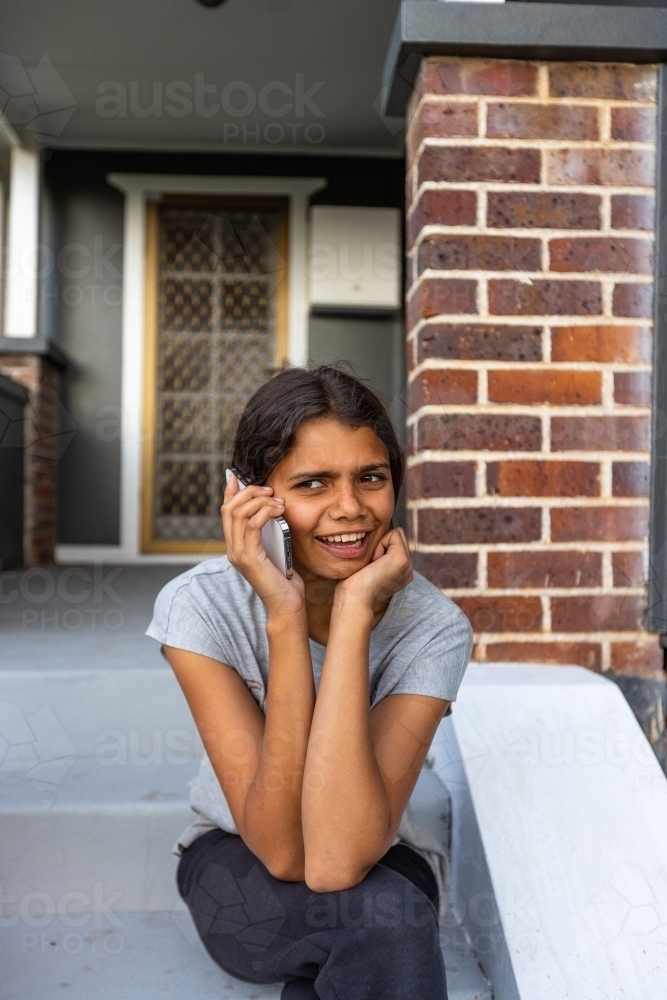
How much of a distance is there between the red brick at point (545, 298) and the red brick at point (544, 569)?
595 millimetres

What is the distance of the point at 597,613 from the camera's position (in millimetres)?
2031

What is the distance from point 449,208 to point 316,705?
1.28 metres

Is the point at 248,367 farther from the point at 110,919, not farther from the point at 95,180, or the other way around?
A: the point at 110,919

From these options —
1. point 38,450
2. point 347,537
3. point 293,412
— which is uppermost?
point 38,450

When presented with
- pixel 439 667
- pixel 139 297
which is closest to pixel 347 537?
pixel 439 667

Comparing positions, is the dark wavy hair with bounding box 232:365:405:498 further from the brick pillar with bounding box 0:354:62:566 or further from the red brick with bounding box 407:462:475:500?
the brick pillar with bounding box 0:354:62:566

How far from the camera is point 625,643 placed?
2.04 metres

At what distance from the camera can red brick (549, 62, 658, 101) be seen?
2.02 m

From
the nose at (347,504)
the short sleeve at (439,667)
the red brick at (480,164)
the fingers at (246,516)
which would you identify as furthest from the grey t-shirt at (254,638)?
the red brick at (480,164)

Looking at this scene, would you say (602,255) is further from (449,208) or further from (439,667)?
(439,667)

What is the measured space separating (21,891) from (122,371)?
4.16 meters

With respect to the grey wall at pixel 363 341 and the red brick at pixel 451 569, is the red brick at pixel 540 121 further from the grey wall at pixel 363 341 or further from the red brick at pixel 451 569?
the grey wall at pixel 363 341

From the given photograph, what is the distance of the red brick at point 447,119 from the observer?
198 centimetres

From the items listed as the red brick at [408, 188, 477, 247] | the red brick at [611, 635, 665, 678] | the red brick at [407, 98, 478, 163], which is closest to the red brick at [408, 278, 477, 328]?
the red brick at [408, 188, 477, 247]
